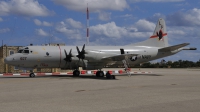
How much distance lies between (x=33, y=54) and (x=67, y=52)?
12.6 feet

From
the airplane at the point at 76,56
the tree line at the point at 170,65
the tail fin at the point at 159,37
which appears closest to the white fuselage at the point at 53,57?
the airplane at the point at 76,56

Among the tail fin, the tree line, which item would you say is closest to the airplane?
the tail fin

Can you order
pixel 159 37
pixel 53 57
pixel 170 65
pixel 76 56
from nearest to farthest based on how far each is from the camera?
pixel 53 57 < pixel 76 56 < pixel 159 37 < pixel 170 65

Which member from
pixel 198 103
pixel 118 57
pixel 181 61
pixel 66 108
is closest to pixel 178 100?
pixel 198 103

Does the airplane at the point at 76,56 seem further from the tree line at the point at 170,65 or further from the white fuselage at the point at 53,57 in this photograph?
the tree line at the point at 170,65

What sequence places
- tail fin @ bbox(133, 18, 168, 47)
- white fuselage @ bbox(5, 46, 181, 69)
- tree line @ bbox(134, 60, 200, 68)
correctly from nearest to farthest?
white fuselage @ bbox(5, 46, 181, 69)
tail fin @ bbox(133, 18, 168, 47)
tree line @ bbox(134, 60, 200, 68)

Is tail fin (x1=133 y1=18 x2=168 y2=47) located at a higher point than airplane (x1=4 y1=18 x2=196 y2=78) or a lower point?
higher

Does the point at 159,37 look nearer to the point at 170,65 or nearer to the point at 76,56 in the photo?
the point at 76,56

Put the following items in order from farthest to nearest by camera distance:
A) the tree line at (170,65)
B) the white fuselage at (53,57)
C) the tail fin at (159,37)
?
the tree line at (170,65) → the tail fin at (159,37) → the white fuselage at (53,57)

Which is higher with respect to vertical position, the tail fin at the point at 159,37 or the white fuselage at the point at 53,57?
the tail fin at the point at 159,37

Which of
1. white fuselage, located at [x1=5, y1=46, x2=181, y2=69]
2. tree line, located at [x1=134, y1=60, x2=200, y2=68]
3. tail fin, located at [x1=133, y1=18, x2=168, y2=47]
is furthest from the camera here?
tree line, located at [x1=134, y1=60, x2=200, y2=68]

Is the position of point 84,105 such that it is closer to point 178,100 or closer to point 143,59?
point 178,100

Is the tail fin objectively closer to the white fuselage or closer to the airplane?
the airplane

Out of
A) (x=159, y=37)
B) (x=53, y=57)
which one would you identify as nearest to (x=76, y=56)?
(x=53, y=57)
